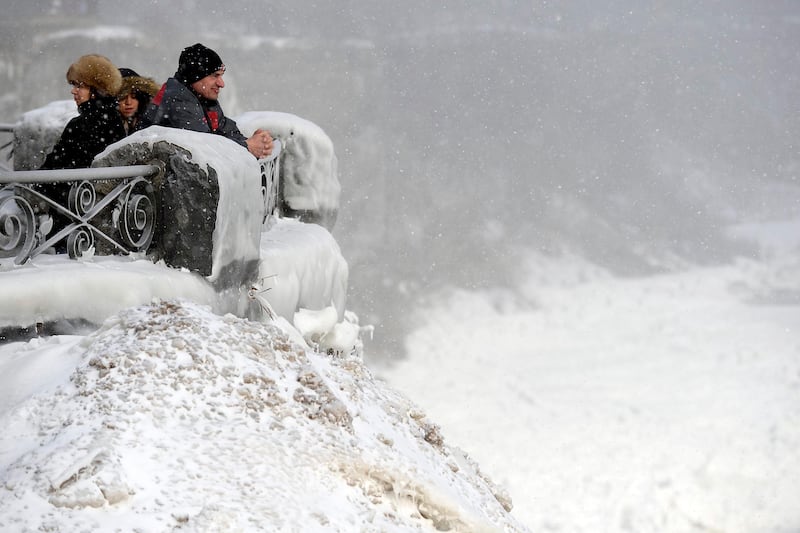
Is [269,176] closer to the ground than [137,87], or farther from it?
closer to the ground

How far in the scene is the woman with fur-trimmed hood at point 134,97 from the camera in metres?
4.70

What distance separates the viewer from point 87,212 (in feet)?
11.0

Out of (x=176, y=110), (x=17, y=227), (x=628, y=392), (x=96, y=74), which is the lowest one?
(x=628, y=392)

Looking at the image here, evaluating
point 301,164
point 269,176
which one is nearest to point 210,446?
point 269,176

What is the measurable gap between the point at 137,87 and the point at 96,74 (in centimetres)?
39

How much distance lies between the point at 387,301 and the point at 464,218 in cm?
518

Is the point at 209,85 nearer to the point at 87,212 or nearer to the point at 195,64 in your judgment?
the point at 195,64

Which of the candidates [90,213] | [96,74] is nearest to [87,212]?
[90,213]

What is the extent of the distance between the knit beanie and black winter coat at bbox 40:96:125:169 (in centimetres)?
44

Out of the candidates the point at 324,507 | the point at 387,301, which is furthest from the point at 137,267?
the point at 387,301

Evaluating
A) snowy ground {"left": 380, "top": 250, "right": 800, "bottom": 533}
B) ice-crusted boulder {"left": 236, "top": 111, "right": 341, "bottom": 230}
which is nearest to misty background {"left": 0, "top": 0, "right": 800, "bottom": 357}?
snowy ground {"left": 380, "top": 250, "right": 800, "bottom": 533}

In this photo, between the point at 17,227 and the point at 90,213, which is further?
the point at 90,213

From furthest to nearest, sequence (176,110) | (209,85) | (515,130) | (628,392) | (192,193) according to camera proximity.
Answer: (515,130) → (628,392) → (209,85) → (176,110) → (192,193)

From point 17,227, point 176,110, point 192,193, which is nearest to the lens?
point 17,227
